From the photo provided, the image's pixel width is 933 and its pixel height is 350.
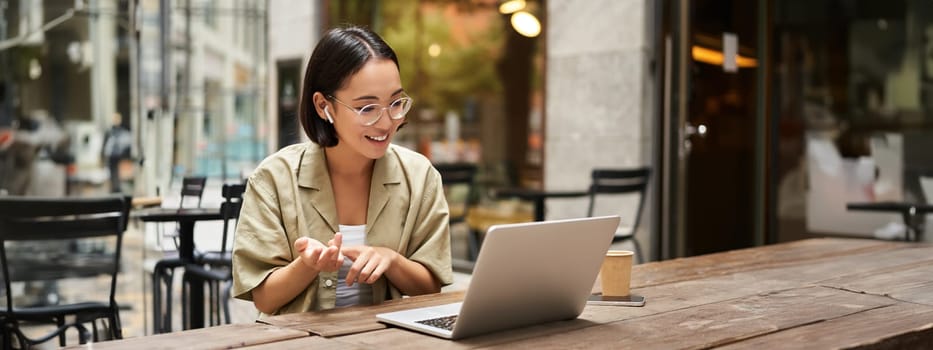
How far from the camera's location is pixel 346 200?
220cm

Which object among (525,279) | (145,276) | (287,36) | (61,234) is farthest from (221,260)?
(287,36)

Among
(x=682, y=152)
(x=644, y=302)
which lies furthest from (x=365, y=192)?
(x=682, y=152)

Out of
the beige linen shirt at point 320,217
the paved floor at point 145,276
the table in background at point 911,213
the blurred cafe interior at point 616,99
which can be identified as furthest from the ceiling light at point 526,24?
the beige linen shirt at point 320,217

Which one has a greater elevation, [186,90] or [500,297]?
[186,90]

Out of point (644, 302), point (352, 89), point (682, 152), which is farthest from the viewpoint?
point (682, 152)

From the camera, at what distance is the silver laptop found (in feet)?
4.88

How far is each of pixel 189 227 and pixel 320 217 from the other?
1678 millimetres

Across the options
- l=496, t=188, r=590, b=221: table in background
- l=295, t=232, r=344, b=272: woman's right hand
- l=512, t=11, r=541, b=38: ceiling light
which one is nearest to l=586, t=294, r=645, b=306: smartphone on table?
l=295, t=232, r=344, b=272: woman's right hand

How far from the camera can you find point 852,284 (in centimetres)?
221

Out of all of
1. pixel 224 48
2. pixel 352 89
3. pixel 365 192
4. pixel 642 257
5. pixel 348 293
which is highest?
pixel 224 48

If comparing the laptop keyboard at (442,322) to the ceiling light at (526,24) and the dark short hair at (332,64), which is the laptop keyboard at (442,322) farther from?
the ceiling light at (526,24)

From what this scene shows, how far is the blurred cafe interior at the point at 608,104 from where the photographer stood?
230 inches

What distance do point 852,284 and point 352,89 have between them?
122cm

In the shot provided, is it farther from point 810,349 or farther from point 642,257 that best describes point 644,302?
point 642,257
